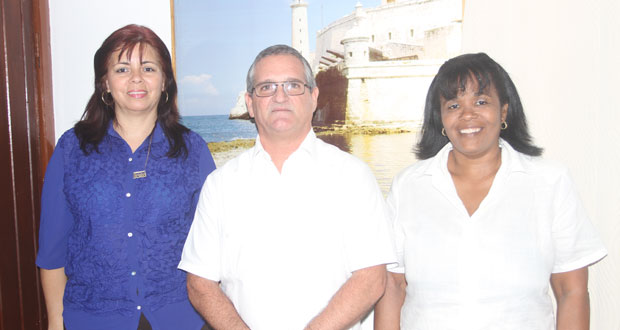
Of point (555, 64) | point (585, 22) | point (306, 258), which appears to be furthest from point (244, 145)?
point (585, 22)

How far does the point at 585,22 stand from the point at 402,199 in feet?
4.31

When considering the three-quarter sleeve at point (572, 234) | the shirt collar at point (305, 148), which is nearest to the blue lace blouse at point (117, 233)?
the shirt collar at point (305, 148)

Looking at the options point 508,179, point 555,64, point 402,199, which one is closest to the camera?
point 508,179

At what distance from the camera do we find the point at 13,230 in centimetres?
195

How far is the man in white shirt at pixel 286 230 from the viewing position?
1.46m

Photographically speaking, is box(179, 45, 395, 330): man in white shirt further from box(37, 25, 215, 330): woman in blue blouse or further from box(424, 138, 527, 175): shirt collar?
box(424, 138, 527, 175): shirt collar

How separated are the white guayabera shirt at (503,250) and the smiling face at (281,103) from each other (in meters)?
0.58

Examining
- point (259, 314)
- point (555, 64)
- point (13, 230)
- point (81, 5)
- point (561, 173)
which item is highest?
Result: point (81, 5)

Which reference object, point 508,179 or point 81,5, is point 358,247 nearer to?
point 508,179

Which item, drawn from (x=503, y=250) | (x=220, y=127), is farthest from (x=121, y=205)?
(x=503, y=250)

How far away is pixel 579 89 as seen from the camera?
206 cm

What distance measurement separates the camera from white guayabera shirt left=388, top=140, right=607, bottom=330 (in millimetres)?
1477

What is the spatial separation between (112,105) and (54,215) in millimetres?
472

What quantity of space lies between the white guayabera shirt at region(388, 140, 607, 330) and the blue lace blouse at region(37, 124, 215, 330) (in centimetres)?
90
